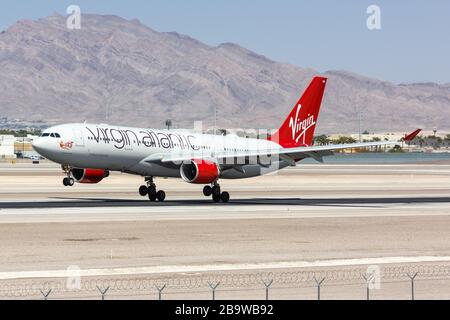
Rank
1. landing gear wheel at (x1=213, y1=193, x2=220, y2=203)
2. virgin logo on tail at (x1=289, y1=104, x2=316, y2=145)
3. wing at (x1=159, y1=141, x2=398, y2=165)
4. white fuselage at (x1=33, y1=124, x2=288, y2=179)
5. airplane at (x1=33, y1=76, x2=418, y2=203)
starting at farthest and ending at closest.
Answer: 1. virgin logo on tail at (x1=289, y1=104, x2=316, y2=145)
2. landing gear wheel at (x1=213, y1=193, x2=220, y2=203)
3. wing at (x1=159, y1=141, x2=398, y2=165)
4. airplane at (x1=33, y1=76, x2=418, y2=203)
5. white fuselage at (x1=33, y1=124, x2=288, y2=179)

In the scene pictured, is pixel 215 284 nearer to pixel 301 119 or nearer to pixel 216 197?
pixel 216 197

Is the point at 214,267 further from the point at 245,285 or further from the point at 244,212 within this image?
the point at 244,212

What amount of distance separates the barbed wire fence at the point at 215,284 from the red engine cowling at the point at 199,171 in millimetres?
29406

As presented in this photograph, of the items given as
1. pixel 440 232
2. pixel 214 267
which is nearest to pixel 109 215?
pixel 440 232

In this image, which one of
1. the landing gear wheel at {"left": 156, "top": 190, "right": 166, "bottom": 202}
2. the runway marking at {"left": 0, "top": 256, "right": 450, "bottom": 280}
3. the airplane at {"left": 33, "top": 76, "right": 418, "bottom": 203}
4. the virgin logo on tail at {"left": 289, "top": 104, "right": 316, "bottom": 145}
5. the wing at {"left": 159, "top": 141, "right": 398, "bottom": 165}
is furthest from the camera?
the virgin logo on tail at {"left": 289, "top": 104, "right": 316, "bottom": 145}

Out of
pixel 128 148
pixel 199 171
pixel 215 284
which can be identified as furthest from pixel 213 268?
pixel 128 148

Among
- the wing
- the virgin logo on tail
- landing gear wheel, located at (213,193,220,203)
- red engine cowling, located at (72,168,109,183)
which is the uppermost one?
the virgin logo on tail

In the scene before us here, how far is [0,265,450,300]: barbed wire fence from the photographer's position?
22.3m

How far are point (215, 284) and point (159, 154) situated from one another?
3597 centimetres

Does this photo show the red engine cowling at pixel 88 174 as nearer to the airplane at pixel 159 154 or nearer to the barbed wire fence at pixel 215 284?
the airplane at pixel 159 154

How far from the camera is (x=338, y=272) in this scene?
2728 cm

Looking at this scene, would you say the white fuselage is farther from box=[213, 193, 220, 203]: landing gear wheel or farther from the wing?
box=[213, 193, 220, 203]: landing gear wheel

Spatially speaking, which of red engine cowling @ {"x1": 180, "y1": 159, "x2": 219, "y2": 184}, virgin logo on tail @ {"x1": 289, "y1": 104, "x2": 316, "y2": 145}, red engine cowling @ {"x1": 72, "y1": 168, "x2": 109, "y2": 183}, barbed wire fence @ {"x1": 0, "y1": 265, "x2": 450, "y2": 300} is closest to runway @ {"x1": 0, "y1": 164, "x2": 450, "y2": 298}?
barbed wire fence @ {"x1": 0, "y1": 265, "x2": 450, "y2": 300}
